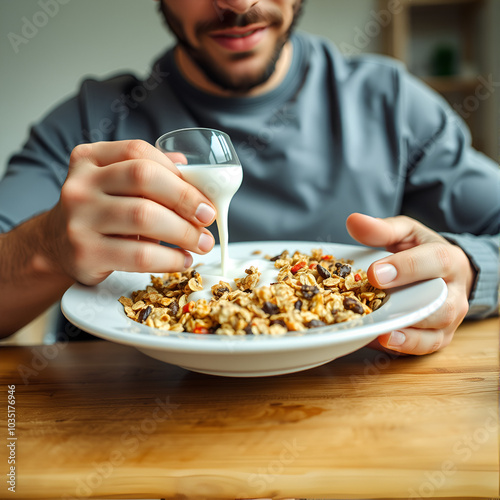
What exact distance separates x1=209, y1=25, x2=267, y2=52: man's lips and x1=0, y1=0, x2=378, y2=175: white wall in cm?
222

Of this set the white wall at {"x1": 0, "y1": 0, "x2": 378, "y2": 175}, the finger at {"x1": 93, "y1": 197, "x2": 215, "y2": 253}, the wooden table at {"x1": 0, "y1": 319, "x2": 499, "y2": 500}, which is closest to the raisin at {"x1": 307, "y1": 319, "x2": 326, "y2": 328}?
the wooden table at {"x1": 0, "y1": 319, "x2": 499, "y2": 500}

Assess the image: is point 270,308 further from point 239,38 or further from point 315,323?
point 239,38

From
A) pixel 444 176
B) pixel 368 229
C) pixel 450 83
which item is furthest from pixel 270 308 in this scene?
pixel 450 83

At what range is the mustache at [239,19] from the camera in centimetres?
112

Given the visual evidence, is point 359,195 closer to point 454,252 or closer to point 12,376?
point 454,252

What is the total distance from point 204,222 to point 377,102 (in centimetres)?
91

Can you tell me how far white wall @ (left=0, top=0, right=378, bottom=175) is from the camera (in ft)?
10.3

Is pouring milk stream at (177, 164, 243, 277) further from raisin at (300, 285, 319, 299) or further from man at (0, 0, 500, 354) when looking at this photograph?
man at (0, 0, 500, 354)

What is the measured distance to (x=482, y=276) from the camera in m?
0.84

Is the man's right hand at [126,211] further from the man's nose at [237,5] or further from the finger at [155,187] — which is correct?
the man's nose at [237,5]

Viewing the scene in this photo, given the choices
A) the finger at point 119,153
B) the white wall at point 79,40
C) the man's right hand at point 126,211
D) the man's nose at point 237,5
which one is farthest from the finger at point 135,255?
the white wall at point 79,40

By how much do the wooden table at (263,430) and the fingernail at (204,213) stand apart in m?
0.22

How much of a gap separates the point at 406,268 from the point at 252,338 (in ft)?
0.86

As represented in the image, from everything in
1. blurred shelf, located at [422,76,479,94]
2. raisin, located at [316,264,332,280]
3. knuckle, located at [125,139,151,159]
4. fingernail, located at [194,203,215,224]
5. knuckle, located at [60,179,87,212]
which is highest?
knuckle, located at [125,139,151,159]
